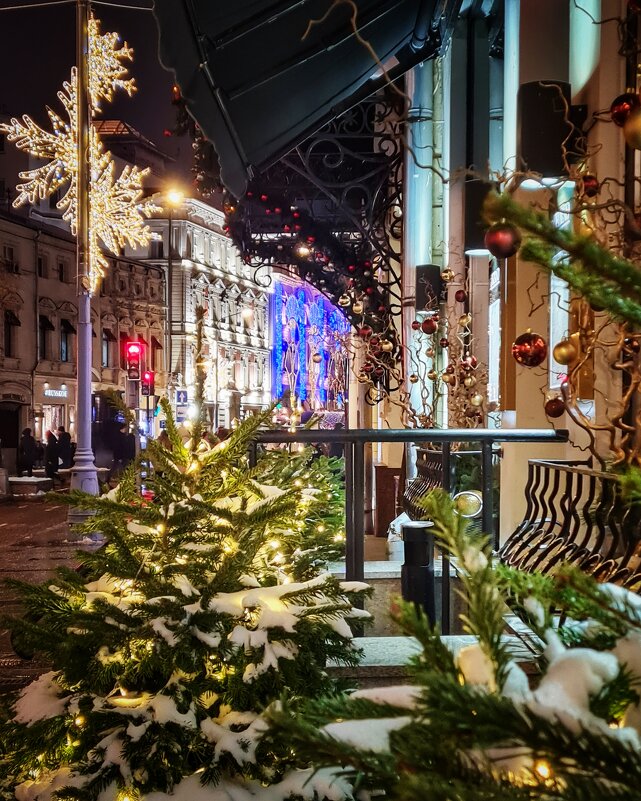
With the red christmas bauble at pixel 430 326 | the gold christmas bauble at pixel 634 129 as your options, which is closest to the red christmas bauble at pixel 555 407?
the gold christmas bauble at pixel 634 129

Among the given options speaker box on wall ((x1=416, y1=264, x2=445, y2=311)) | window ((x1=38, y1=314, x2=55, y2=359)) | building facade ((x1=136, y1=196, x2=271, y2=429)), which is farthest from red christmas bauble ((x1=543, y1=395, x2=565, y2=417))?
building facade ((x1=136, y1=196, x2=271, y2=429))

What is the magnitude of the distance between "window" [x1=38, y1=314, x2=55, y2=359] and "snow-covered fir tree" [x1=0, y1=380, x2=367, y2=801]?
46.0m

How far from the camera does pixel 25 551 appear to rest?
13625 mm

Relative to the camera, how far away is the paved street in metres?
6.26

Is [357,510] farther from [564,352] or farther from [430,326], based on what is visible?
[430,326]

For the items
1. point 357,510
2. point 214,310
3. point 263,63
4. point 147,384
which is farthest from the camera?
point 214,310

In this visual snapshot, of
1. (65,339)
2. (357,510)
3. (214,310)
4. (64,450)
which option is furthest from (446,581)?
(214,310)

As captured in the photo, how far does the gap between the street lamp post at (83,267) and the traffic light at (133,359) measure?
8413 mm

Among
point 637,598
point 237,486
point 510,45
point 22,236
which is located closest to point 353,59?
point 510,45

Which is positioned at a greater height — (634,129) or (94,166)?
(94,166)

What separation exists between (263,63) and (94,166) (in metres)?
11.3

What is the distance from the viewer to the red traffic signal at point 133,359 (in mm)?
25375

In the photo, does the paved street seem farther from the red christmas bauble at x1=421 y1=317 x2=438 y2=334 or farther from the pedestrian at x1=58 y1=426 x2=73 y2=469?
the pedestrian at x1=58 y1=426 x2=73 y2=469

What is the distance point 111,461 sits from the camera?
1157 inches
